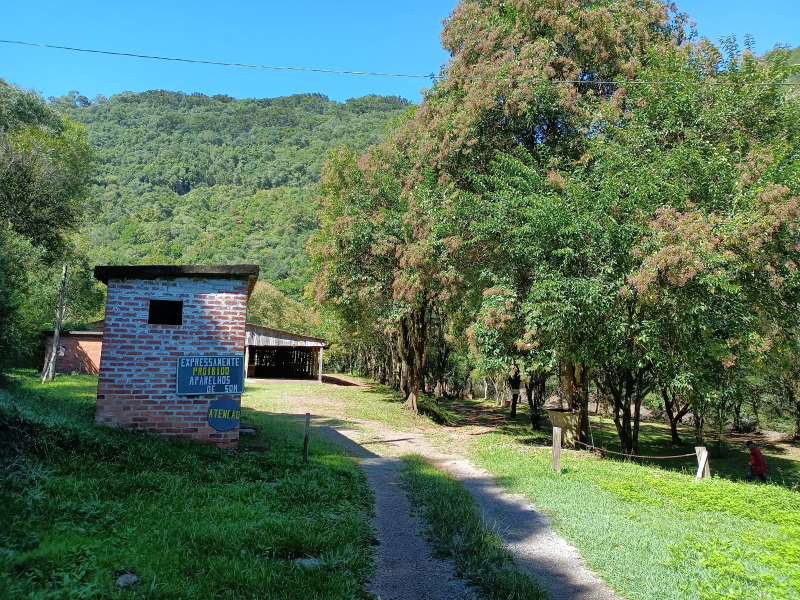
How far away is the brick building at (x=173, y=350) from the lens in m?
8.40

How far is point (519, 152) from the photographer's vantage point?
50.7 feet

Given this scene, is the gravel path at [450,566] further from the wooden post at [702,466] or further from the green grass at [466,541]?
the wooden post at [702,466]

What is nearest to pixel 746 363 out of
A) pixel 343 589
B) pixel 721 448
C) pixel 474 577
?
pixel 721 448

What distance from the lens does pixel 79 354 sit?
95.2 ft

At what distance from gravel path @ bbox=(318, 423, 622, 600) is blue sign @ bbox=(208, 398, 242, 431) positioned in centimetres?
256

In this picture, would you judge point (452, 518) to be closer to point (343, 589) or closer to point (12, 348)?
point (343, 589)

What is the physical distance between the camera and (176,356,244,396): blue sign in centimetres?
861

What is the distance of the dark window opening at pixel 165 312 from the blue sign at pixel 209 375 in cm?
85

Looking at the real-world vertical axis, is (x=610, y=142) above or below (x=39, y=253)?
above

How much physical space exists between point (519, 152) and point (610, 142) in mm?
2614

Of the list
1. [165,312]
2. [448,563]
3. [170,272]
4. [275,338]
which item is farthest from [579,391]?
[275,338]

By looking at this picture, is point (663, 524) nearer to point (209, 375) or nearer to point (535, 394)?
point (209, 375)

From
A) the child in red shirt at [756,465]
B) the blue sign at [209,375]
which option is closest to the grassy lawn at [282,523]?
the blue sign at [209,375]

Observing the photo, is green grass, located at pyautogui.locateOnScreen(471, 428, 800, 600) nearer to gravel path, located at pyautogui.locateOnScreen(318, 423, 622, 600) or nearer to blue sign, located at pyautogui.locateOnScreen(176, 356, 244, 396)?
gravel path, located at pyautogui.locateOnScreen(318, 423, 622, 600)
